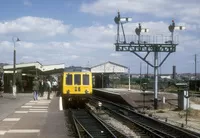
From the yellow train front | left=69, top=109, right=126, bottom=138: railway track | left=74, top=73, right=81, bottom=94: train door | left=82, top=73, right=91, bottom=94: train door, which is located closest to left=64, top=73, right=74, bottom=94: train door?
the yellow train front

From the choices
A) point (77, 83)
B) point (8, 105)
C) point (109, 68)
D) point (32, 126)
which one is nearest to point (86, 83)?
point (77, 83)

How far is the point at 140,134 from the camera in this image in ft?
52.5

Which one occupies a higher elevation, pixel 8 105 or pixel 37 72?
pixel 37 72

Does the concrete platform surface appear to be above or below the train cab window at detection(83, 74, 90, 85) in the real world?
below

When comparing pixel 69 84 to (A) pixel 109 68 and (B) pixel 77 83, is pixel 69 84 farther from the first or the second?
(A) pixel 109 68

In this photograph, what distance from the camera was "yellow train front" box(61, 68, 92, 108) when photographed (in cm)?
2645

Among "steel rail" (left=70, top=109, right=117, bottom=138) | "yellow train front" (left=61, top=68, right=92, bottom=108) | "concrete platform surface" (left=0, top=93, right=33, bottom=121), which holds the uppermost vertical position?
"yellow train front" (left=61, top=68, right=92, bottom=108)

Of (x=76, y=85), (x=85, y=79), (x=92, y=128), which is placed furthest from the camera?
(x=85, y=79)

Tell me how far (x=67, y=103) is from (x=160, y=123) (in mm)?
10573

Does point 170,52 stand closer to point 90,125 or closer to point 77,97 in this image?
point 77,97

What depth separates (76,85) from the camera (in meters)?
26.5

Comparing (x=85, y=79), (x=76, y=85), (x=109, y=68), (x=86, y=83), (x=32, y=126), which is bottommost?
(x=32, y=126)

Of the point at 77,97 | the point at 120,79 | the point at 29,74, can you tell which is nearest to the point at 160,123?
the point at 77,97

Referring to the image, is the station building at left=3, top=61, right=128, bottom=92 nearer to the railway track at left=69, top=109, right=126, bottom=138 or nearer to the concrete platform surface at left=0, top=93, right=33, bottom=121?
the concrete platform surface at left=0, top=93, right=33, bottom=121
